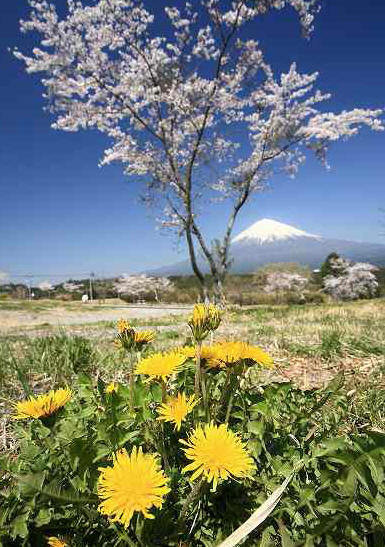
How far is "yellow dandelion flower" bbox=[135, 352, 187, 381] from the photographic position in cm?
88

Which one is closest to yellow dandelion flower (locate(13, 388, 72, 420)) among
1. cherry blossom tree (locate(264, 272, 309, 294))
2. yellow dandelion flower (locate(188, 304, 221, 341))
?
yellow dandelion flower (locate(188, 304, 221, 341))

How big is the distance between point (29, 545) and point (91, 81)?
1399 centimetres

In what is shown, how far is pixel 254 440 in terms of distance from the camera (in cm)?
92

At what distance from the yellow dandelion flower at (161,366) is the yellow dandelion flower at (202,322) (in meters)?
0.08

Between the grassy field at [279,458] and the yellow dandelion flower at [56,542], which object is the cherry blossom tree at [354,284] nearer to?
the grassy field at [279,458]

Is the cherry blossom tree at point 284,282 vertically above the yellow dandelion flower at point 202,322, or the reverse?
the yellow dandelion flower at point 202,322

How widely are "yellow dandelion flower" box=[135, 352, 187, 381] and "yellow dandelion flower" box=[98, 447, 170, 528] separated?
0.24 m

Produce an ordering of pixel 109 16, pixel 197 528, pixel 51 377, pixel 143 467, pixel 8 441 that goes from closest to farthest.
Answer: pixel 143 467, pixel 197 528, pixel 8 441, pixel 51 377, pixel 109 16

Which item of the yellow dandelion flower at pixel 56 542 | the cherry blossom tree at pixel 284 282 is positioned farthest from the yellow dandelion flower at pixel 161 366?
the cherry blossom tree at pixel 284 282

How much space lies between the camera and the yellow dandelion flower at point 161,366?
877 mm

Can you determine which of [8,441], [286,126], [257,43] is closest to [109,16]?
[257,43]

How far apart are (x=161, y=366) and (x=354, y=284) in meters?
27.7

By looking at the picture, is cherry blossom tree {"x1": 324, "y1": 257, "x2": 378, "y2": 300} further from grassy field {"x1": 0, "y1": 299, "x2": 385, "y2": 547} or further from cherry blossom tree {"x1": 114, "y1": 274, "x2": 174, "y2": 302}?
grassy field {"x1": 0, "y1": 299, "x2": 385, "y2": 547}

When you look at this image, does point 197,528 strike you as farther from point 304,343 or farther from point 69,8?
point 69,8
